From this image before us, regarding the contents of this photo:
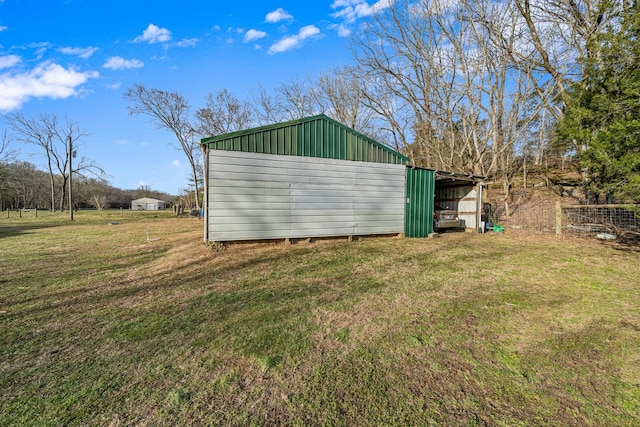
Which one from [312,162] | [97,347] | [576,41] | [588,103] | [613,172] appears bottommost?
[97,347]

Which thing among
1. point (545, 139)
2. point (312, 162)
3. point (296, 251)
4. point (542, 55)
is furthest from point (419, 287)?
point (545, 139)

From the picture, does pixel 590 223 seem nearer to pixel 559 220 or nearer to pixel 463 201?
pixel 559 220

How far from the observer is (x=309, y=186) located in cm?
779

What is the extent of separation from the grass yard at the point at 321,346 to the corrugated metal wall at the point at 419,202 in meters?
3.66

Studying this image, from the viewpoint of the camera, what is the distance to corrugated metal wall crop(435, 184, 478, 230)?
35.7 feet

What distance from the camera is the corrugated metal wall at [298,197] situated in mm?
6965

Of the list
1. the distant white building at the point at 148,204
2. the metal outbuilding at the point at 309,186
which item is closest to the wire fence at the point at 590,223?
the metal outbuilding at the point at 309,186

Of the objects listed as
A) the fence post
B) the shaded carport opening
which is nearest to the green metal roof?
the shaded carport opening

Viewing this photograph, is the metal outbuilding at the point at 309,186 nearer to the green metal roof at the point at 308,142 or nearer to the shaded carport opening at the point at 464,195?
the green metal roof at the point at 308,142

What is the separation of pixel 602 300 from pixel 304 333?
4.22 metres

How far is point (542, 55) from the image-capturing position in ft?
35.8

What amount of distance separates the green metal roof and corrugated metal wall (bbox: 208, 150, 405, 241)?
0.17m

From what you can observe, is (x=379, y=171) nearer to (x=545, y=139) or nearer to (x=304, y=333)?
(x=304, y=333)

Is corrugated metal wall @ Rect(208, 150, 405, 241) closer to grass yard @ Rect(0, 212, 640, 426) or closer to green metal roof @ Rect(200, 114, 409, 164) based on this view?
green metal roof @ Rect(200, 114, 409, 164)
